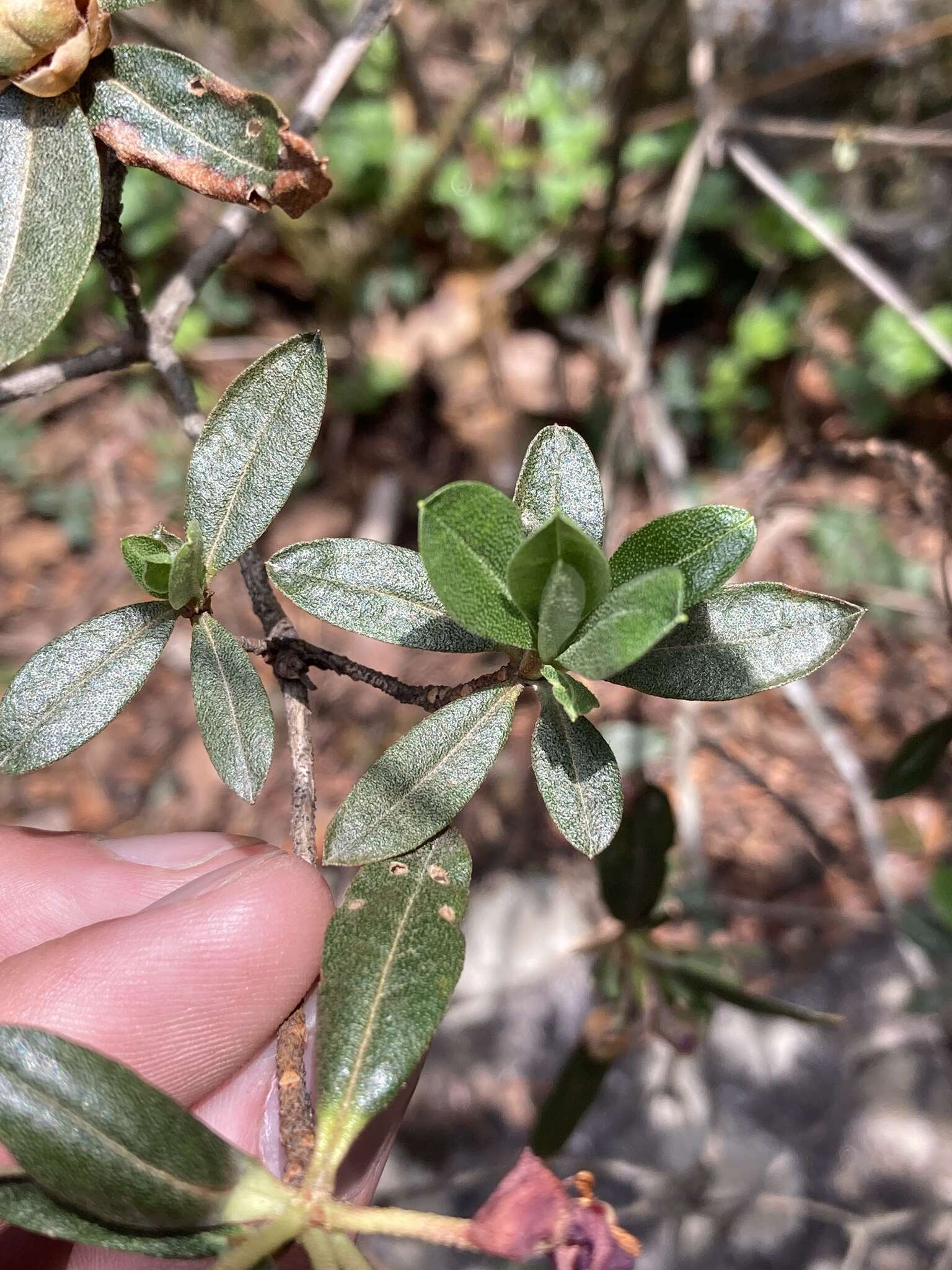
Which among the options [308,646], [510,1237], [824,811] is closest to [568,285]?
[824,811]

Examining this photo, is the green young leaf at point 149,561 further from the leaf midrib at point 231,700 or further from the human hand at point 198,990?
the human hand at point 198,990

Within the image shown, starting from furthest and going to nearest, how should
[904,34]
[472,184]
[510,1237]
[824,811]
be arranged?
[472,184] < [824,811] < [904,34] < [510,1237]

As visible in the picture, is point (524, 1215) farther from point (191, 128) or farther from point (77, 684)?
point (191, 128)

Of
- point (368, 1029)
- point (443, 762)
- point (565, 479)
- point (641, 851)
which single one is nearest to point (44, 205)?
point (565, 479)

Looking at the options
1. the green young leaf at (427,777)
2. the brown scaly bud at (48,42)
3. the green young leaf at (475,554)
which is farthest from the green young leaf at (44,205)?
the green young leaf at (427,777)

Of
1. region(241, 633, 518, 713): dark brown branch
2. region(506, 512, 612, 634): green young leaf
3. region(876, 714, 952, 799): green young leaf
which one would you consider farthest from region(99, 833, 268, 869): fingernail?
region(876, 714, 952, 799): green young leaf

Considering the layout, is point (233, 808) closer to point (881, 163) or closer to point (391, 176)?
point (391, 176)

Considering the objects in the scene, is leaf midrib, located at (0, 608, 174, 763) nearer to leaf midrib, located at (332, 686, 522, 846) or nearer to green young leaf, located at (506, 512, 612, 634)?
leaf midrib, located at (332, 686, 522, 846)
